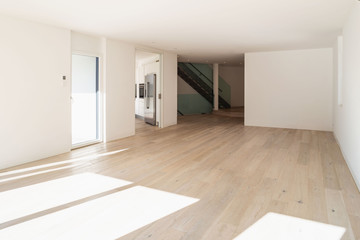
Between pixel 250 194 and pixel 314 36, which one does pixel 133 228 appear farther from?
pixel 314 36

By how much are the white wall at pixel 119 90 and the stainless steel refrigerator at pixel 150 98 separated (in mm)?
2045

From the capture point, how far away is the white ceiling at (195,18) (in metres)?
4.01

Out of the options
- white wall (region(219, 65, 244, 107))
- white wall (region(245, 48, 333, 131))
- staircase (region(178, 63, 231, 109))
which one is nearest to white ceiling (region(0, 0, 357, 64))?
white wall (region(245, 48, 333, 131))

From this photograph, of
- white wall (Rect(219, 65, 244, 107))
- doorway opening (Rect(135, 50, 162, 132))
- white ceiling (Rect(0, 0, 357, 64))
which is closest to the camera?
white ceiling (Rect(0, 0, 357, 64))

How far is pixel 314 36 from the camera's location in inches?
254

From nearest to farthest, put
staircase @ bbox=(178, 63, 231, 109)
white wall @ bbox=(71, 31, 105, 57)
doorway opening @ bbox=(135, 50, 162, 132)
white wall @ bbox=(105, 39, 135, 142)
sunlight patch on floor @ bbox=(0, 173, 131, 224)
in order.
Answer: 1. sunlight patch on floor @ bbox=(0, 173, 131, 224)
2. white wall @ bbox=(71, 31, 105, 57)
3. white wall @ bbox=(105, 39, 135, 142)
4. doorway opening @ bbox=(135, 50, 162, 132)
5. staircase @ bbox=(178, 63, 231, 109)

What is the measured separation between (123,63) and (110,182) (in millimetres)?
4290

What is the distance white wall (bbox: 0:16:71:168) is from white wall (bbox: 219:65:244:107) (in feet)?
44.0

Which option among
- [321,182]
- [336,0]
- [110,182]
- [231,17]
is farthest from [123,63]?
[321,182]

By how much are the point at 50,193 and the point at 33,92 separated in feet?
8.02

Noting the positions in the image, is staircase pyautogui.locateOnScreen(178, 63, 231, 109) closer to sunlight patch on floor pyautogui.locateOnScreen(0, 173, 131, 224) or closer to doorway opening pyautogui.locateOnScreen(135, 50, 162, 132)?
doorway opening pyautogui.locateOnScreen(135, 50, 162, 132)

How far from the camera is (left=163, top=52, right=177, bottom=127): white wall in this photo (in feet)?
30.3

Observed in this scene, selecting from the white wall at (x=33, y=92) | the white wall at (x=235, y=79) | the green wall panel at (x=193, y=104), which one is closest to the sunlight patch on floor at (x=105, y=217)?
the white wall at (x=33, y=92)

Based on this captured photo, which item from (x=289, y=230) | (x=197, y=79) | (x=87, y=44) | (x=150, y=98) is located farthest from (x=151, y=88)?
(x=289, y=230)
